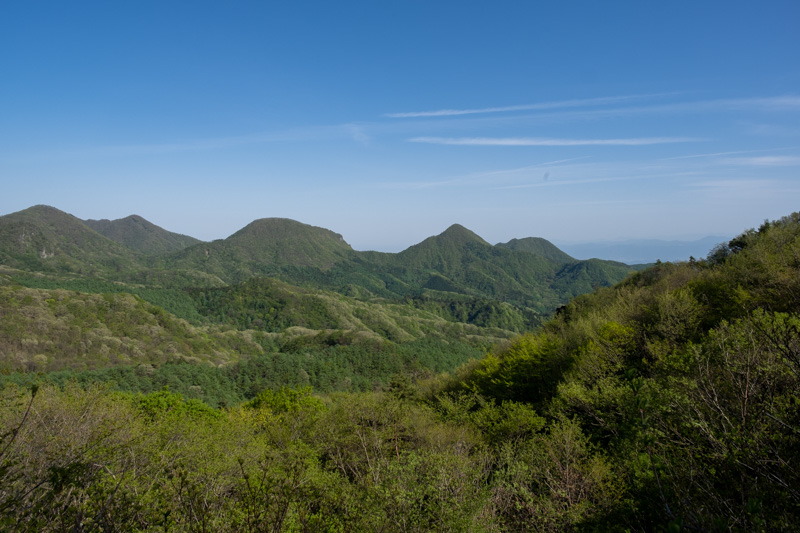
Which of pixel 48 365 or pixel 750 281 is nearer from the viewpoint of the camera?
pixel 750 281

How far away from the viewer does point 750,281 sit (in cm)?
2877

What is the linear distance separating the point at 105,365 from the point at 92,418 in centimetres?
12180

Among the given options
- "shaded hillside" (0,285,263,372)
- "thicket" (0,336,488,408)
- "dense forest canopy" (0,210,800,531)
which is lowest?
"thicket" (0,336,488,408)

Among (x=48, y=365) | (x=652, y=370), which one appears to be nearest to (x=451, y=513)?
(x=652, y=370)

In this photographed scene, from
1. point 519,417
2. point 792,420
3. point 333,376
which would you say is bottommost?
point 333,376

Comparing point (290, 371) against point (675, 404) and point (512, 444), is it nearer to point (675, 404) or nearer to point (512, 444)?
point (512, 444)

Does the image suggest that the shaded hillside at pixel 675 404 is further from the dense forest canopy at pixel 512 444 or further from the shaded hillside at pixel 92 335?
the shaded hillside at pixel 92 335

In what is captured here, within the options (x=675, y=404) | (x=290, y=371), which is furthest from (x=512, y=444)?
(x=290, y=371)

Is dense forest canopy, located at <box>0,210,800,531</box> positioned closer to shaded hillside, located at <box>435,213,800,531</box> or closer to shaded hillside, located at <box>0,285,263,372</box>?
shaded hillside, located at <box>435,213,800,531</box>

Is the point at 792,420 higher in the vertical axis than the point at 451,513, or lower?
higher

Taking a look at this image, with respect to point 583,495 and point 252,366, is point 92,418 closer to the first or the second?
point 583,495

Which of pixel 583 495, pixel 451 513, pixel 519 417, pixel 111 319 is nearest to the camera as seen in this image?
pixel 451 513

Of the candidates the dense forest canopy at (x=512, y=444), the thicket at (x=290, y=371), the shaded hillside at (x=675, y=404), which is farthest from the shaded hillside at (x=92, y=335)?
the shaded hillside at (x=675, y=404)

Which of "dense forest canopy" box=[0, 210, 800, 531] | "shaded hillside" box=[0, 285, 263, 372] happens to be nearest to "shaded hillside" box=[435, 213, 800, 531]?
"dense forest canopy" box=[0, 210, 800, 531]
